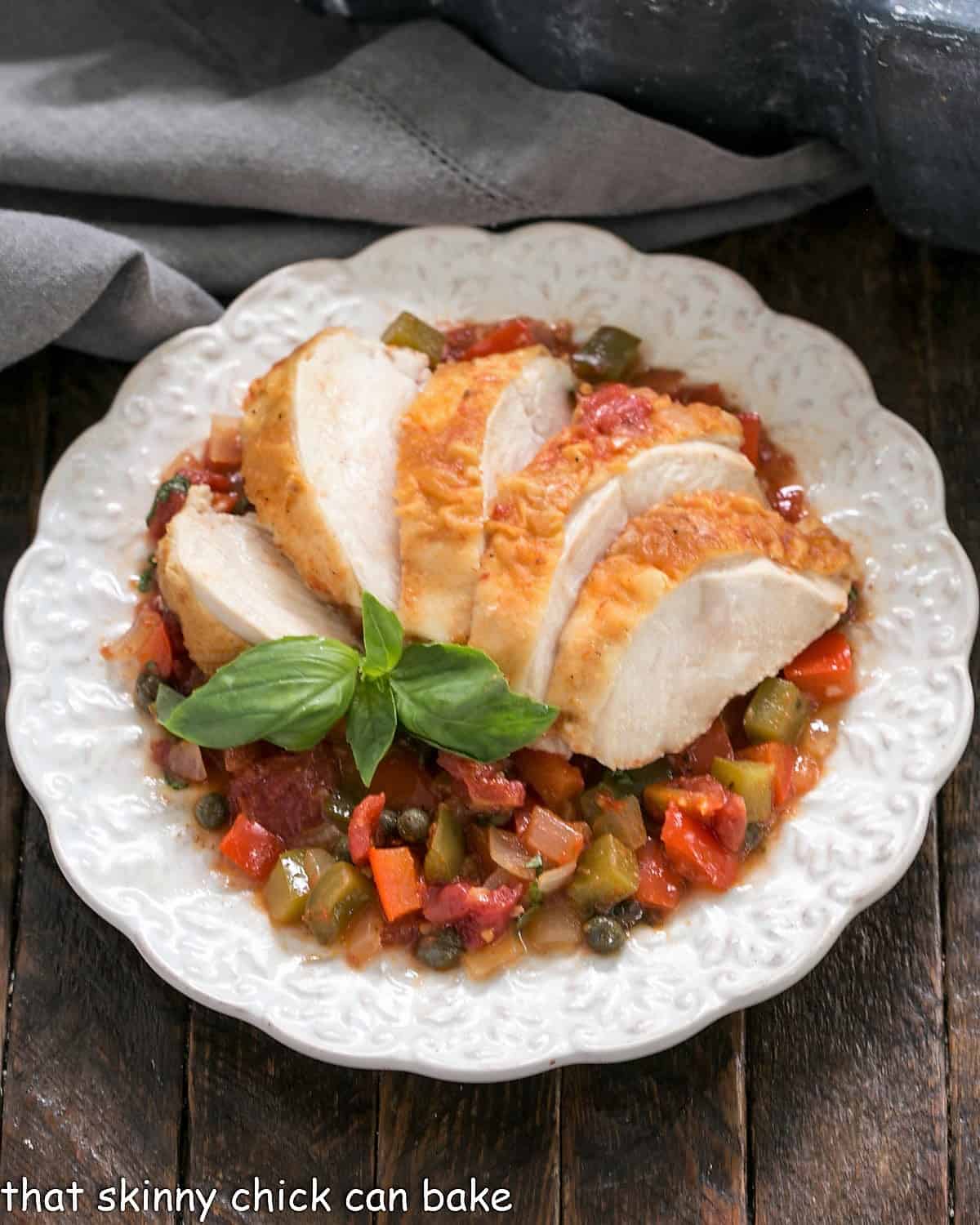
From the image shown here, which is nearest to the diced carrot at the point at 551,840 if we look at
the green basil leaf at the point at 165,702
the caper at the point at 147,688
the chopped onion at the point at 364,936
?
the chopped onion at the point at 364,936

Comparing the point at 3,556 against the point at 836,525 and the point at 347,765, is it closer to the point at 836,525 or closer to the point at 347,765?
the point at 347,765

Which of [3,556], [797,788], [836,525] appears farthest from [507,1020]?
[3,556]

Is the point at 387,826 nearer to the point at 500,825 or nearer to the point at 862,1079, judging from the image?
the point at 500,825

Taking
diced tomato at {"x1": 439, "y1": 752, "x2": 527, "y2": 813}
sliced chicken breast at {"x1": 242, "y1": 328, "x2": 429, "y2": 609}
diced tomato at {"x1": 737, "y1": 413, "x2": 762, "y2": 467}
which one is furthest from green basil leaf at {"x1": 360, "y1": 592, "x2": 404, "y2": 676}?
diced tomato at {"x1": 737, "y1": 413, "x2": 762, "y2": 467}

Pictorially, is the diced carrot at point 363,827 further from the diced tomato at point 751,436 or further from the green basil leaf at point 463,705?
the diced tomato at point 751,436

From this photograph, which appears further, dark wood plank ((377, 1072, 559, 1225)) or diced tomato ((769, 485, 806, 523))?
diced tomato ((769, 485, 806, 523))

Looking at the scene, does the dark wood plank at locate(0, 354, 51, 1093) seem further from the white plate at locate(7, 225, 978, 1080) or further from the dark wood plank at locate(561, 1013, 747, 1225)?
the dark wood plank at locate(561, 1013, 747, 1225)

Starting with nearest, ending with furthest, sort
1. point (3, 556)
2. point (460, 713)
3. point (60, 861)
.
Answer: point (460, 713), point (60, 861), point (3, 556)
